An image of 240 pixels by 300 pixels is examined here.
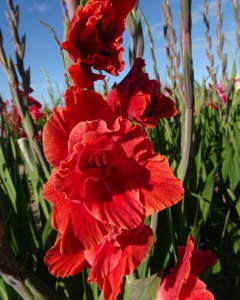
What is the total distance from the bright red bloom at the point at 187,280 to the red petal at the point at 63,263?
6.3 inches

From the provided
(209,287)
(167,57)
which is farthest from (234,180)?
(167,57)

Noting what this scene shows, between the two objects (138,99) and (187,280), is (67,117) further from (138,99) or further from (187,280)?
(187,280)

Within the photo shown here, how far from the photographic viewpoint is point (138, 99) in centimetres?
52

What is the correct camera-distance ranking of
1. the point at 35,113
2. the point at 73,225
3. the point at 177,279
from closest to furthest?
the point at 73,225
the point at 177,279
the point at 35,113

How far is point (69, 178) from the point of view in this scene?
0.46 meters

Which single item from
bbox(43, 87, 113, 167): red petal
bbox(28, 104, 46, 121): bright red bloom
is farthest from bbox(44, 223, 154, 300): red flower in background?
bbox(28, 104, 46, 121): bright red bloom

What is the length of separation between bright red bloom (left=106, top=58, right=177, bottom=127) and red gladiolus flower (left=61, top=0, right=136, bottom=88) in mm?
59

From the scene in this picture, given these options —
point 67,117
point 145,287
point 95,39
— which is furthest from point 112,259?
point 95,39

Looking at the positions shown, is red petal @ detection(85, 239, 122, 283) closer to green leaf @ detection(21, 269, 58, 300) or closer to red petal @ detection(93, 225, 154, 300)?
red petal @ detection(93, 225, 154, 300)

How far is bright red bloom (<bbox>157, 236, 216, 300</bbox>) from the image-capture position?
1.85 feet

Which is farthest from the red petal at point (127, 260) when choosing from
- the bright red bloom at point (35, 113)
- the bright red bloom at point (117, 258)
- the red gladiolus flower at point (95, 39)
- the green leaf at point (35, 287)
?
the bright red bloom at point (35, 113)

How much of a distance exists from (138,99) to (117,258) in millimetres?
250

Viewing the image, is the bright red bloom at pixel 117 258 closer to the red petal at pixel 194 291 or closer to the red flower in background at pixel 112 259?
the red flower in background at pixel 112 259

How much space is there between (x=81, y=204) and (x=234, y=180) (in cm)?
142
